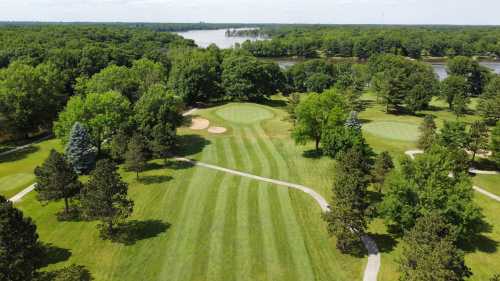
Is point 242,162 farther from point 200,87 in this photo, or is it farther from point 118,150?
point 200,87

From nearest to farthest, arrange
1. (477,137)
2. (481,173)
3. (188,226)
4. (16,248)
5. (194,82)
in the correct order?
(16,248) < (188,226) < (481,173) < (477,137) < (194,82)

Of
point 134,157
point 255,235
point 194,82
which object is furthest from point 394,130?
point 134,157

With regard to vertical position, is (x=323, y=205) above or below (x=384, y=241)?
above

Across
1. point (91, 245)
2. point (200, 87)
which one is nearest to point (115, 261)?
point (91, 245)

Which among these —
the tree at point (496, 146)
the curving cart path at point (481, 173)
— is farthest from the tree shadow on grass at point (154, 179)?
the tree at point (496, 146)

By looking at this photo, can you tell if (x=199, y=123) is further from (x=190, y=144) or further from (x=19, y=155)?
(x=19, y=155)

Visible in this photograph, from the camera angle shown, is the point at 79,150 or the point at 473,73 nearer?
the point at 79,150

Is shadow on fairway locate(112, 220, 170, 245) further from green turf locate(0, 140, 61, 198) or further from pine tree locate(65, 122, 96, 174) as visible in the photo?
green turf locate(0, 140, 61, 198)
